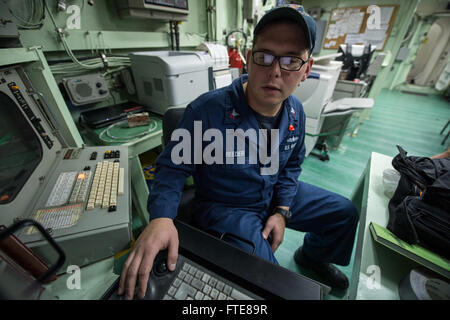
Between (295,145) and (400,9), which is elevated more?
(400,9)

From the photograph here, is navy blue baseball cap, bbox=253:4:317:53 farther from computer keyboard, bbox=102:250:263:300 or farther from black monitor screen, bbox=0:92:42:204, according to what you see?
black monitor screen, bbox=0:92:42:204

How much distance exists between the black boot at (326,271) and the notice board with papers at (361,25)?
5307 mm

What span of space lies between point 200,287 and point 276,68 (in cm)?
80

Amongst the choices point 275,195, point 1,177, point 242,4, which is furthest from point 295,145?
point 242,4

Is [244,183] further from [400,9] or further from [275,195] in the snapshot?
[400,9]

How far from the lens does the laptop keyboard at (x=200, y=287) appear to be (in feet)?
1.51

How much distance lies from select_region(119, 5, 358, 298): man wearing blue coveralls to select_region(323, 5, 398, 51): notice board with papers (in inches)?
202

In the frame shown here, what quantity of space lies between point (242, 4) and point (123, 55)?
2.19 m

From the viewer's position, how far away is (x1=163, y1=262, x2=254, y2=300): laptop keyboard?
18.1 inches

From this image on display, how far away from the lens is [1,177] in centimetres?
57

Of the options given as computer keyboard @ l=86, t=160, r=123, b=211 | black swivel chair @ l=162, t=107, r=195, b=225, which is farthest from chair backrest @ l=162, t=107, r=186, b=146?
computer keyboard @ l=86, t=160, r=123, b=211

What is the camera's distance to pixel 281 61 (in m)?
0.73

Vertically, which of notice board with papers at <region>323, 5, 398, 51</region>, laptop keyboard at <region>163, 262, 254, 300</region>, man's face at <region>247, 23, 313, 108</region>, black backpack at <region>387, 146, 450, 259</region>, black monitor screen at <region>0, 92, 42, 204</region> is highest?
notice board with papers at <region>323, 5, 398, 51</region>
